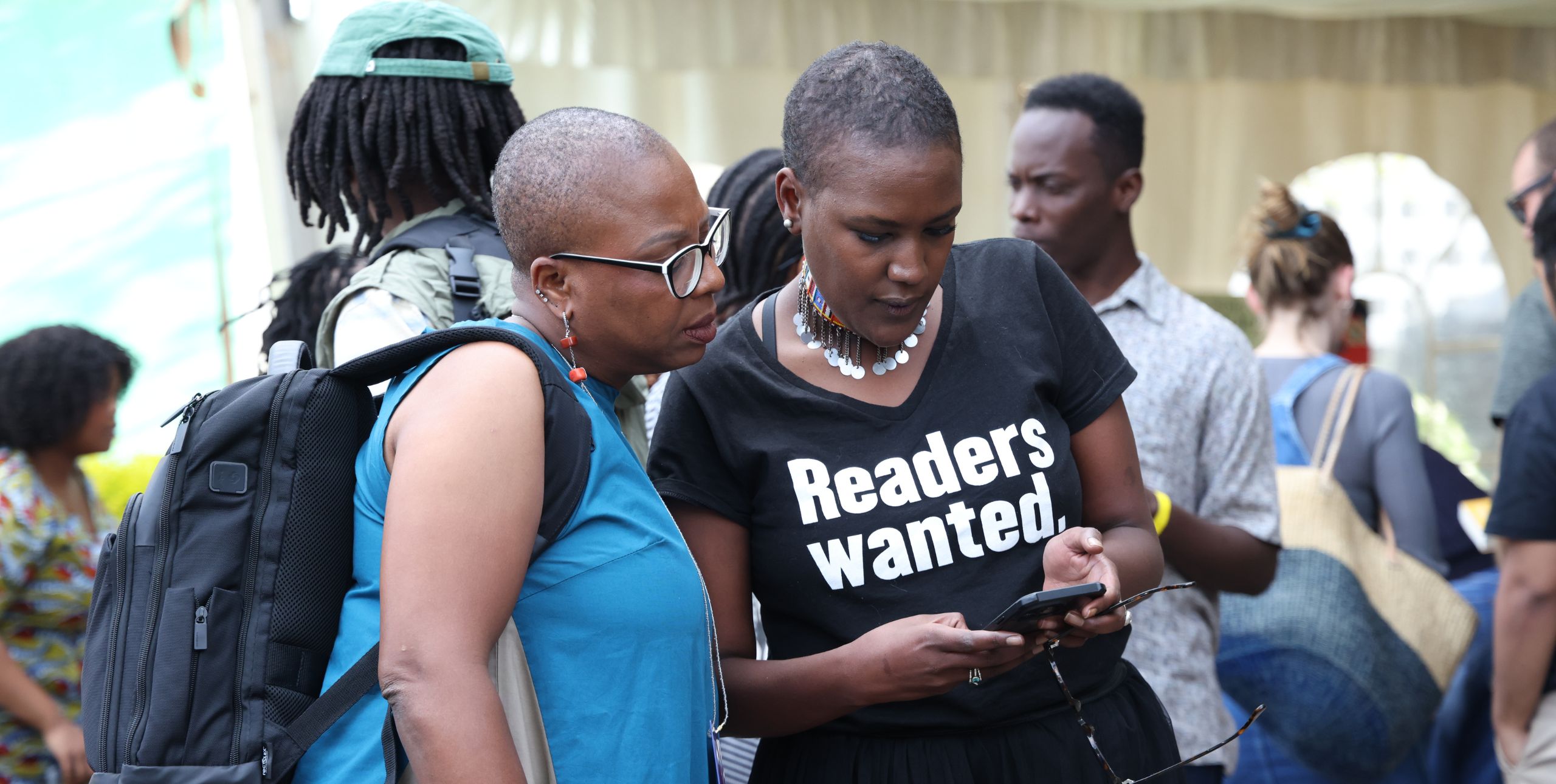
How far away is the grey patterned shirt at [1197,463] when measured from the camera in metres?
2.35

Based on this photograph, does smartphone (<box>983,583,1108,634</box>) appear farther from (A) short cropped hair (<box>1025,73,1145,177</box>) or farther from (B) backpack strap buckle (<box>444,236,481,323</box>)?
(A) short cropped hair (<box>1025,73,1145,177</box>)

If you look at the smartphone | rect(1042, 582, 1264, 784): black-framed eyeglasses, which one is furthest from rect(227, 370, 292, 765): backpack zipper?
rect(1042, 582, 1264, 784): black-framed eyeglasses

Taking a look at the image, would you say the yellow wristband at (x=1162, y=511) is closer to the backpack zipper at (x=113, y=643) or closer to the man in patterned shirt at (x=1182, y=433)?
the man in patterned shirt at (x=1182, y=433)

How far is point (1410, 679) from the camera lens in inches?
115

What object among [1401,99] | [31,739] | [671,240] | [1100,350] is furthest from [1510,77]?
[31,739]

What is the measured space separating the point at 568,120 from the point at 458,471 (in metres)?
0.48

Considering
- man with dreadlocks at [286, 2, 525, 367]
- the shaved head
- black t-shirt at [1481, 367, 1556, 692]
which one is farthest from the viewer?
black t-shirt at [1481, 367, 1556, 692]

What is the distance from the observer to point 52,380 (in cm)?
338

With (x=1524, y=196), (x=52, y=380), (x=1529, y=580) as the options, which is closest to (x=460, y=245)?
(x=52, y=380)

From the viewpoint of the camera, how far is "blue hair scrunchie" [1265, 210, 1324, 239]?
12.4 ft

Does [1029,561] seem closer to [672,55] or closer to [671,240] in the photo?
[671,240]

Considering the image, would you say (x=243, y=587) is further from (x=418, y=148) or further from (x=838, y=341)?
(x=418, y=148)

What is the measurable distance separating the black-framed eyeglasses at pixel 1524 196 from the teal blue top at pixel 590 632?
2722mm

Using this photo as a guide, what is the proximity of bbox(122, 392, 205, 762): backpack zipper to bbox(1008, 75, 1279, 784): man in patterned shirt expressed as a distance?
1519 mm
